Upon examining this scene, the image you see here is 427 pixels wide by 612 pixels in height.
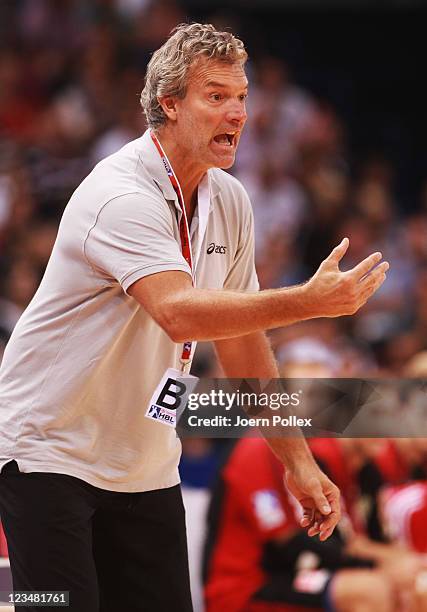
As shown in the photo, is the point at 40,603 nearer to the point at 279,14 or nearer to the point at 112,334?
the point at 112,334

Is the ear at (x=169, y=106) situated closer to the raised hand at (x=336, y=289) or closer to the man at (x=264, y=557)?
the raised hand at (x=336, y=289)

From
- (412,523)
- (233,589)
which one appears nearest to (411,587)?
(412,523)

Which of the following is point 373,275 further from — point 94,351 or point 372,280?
point 94,351

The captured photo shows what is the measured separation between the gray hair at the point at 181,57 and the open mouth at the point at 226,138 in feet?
0.51

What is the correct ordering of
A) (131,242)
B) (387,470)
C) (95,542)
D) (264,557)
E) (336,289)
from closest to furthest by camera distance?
1. (336,289)
2. (131,242)
3. (95,542)
4. (264,557)
5. (387,470)

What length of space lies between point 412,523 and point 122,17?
6.34m

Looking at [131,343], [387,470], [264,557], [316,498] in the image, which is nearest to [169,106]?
[131,343]

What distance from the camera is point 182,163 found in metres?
3.24

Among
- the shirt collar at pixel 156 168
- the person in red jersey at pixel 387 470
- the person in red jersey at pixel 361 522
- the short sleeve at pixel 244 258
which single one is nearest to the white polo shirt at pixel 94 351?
the shirt collar at pixel 156 168

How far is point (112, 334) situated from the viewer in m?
3.09

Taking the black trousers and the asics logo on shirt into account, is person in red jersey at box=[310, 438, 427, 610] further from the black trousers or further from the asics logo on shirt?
the asics logo on shirt

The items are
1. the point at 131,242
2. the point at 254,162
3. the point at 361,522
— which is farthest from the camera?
the point at 254,162

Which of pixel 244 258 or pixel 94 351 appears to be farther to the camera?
pixel 244 258

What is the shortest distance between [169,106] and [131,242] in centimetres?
52
